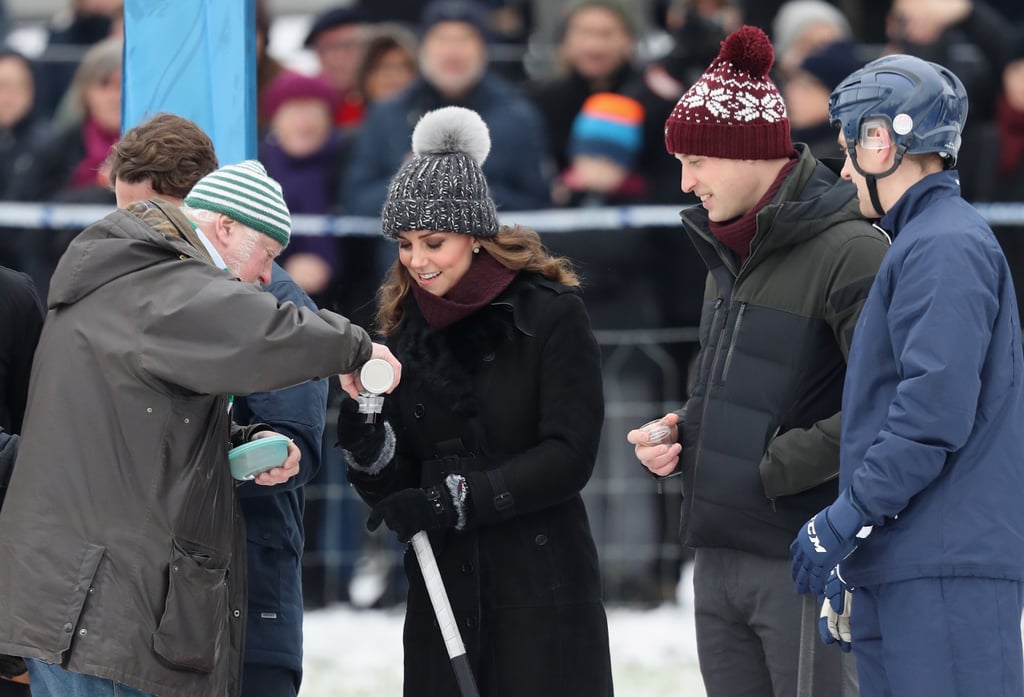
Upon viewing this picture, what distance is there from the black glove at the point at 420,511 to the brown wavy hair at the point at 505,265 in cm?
50

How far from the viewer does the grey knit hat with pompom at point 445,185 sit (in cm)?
425

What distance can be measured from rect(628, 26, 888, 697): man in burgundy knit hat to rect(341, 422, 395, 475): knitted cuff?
0.61m

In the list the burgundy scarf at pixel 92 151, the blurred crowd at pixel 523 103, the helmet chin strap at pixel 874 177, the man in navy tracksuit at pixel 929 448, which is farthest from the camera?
the burgundy scarf at pixel 92 151

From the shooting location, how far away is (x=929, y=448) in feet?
11.4

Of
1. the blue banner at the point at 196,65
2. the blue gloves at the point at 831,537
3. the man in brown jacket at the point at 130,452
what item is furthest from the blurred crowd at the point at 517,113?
the blue gloves at the point at 831,537

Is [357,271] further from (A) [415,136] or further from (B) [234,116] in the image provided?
(A) [415,136]

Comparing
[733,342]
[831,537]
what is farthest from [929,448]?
[733,342]

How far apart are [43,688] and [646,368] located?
13.1ft

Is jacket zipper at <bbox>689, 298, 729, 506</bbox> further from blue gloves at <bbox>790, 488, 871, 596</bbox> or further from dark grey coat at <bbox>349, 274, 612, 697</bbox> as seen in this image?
blue gloves at <bbox>790, 488, 871, 596</bbox>

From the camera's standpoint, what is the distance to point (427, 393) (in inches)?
171

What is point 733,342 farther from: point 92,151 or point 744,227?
point 92,151

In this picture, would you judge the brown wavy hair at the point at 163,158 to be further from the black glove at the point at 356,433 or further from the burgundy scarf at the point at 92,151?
Answer: the burgundy scarf at the point at 92,151

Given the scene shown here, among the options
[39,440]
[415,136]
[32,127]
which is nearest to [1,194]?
[32,127]

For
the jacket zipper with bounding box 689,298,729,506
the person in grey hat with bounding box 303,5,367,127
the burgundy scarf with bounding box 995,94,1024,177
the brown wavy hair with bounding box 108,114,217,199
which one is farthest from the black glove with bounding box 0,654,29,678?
the burgundy scarf with bounding box 995,94,1024,177
